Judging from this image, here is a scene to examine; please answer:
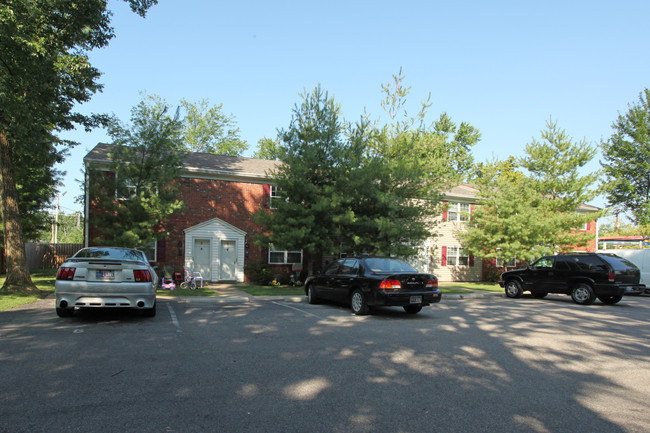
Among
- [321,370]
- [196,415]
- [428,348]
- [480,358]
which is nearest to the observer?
[196,415]

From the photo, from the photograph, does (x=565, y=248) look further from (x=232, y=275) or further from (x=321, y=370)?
(x=321, y=370)

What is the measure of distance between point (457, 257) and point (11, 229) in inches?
950

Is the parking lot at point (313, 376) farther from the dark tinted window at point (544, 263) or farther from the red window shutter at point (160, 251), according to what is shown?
the red window shutter at point (160, 251)

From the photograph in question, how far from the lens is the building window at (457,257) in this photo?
28.3m

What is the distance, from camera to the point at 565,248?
2767cm

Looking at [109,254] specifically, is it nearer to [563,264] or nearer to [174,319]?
[174,319]

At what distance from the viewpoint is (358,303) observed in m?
11.0

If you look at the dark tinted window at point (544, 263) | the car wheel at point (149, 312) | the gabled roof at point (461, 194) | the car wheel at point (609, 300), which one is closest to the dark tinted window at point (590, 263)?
the dark tinted window at point (544, 263)

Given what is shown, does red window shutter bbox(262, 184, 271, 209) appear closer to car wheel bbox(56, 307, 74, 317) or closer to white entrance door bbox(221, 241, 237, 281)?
white entrance door bbox(221, 241, 237, 281)

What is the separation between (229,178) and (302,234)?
22.6 ft

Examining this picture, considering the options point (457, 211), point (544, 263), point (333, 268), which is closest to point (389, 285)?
point (333, 268)

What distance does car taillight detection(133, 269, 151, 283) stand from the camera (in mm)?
8695

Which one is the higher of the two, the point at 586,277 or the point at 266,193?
the point at 266,193

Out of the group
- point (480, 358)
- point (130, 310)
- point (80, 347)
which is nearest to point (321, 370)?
point (480, 358)
